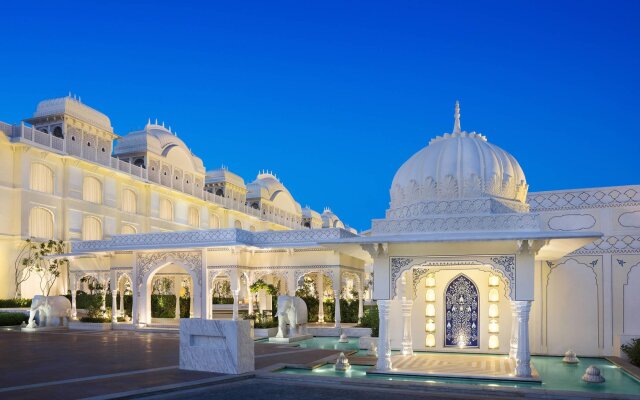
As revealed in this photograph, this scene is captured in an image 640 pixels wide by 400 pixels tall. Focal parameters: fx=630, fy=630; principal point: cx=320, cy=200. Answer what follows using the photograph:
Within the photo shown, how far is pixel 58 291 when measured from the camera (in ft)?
102

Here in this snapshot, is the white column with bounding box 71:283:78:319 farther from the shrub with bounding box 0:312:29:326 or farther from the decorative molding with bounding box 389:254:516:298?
the decorative molding with bounding box 389:254:516:298

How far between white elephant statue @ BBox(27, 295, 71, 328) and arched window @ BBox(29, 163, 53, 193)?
721 centimetres

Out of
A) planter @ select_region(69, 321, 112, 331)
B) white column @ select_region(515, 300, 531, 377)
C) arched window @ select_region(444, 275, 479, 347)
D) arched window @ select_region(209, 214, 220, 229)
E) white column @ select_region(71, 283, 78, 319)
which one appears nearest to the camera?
white column @ select_region(515, 300, 531, 377)

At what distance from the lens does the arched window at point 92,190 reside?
33106 millimetres

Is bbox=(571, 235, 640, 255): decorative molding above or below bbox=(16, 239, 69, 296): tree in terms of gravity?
above

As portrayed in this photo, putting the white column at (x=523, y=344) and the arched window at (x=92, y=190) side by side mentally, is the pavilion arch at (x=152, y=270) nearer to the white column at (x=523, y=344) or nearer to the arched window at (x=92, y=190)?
the arched window at (x=92, y=190)

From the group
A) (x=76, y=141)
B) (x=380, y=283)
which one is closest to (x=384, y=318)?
(x=380, y=283)

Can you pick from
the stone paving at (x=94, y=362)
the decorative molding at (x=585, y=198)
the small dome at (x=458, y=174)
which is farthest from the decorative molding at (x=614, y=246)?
the stone paving at (x=94, y=362)

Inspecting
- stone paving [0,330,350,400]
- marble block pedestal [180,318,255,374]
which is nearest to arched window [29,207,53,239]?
stone paving [0,330,350,400]

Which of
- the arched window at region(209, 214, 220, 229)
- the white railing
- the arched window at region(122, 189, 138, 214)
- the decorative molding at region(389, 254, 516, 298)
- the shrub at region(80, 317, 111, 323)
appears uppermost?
the white railing

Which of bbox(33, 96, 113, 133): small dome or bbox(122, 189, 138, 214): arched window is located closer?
bbox(33, 96, 113, 133): small dome

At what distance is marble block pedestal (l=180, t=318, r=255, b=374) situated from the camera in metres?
11.3

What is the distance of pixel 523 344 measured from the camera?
10789mm

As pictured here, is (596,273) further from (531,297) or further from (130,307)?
(130,307)
